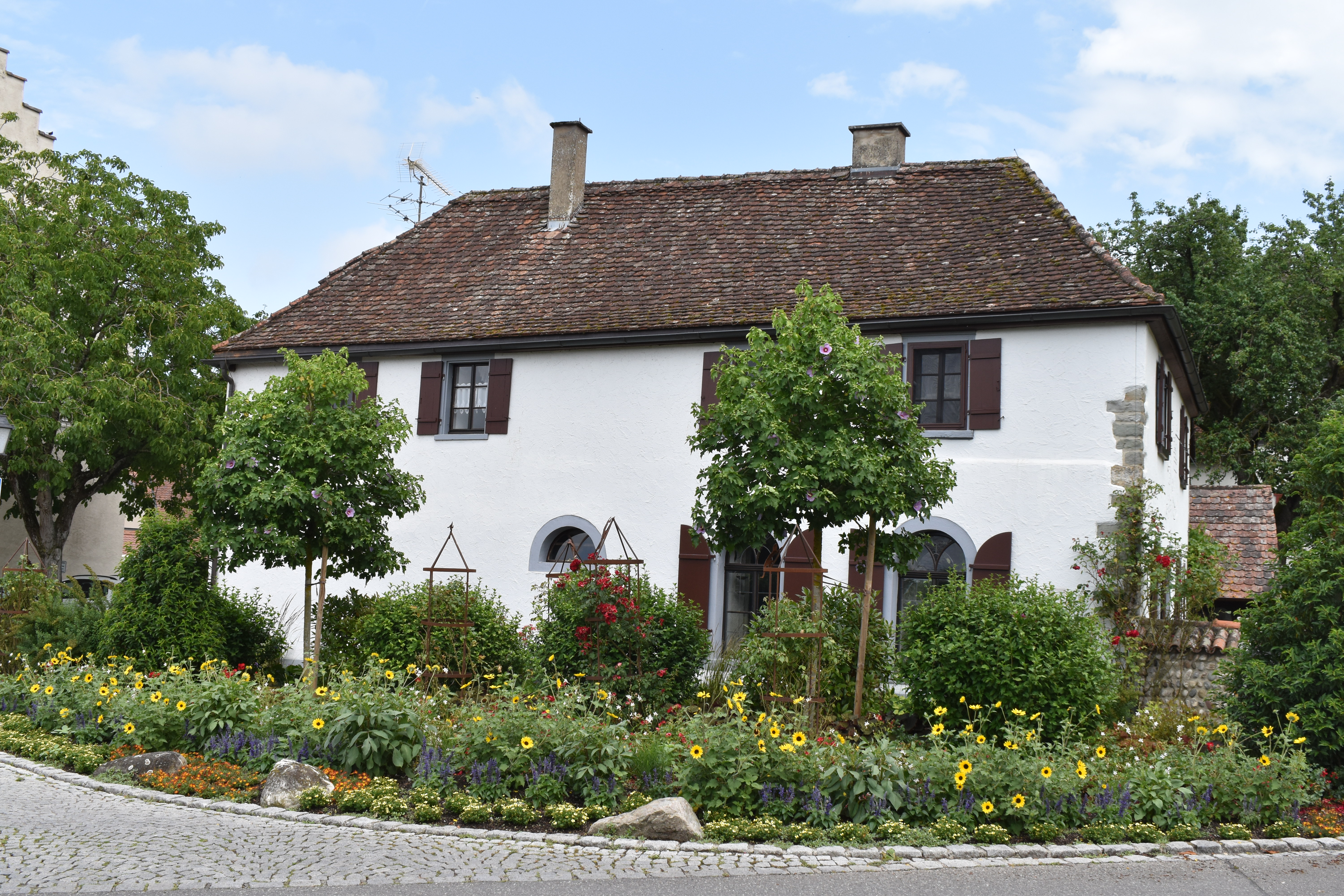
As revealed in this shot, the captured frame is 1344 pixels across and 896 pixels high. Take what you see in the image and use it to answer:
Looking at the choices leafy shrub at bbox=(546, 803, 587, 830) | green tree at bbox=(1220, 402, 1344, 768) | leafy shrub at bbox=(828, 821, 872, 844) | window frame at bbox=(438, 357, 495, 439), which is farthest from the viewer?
window frame at bbox=(438, 357, 495, 439)

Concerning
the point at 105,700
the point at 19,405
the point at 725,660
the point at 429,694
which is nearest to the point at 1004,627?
the point at 725,660

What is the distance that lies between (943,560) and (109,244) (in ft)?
58.2

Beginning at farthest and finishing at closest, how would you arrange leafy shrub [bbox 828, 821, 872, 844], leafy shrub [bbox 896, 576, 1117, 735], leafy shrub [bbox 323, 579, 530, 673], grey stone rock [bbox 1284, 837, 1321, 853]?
1. leafy shrub [bbox 323, 579, 530, 673]
2. leafy shrub [bbox 896, 576, 1117, 735]
3. grey stone rock [bbox 1284, 837, 1321, 853]
4. leafy shrub [bbox 828, 821, 872, 844]

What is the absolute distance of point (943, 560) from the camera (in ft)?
44.3

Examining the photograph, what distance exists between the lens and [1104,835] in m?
7.25

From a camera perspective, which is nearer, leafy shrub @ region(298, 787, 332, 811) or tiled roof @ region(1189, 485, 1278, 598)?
leafy shrub @ region(298, 787, 332, 811)

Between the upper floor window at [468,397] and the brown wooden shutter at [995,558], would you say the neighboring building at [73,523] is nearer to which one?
the upper floor window at [468,397]

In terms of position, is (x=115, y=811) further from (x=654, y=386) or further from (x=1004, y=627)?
(x=654, y=386)

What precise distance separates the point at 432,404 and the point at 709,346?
4245 millimetres

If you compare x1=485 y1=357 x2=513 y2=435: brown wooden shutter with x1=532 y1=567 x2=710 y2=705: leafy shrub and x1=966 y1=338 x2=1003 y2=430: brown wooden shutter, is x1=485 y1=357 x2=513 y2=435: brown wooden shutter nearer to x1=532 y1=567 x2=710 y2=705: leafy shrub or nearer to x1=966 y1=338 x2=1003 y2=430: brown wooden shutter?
x1=532 y1=567 x2=710 y2=705: leafy shrub

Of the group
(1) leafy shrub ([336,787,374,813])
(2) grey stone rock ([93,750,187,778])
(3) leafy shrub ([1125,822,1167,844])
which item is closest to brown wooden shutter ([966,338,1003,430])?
(3) leafy shrub ([1125,822,1167,844])

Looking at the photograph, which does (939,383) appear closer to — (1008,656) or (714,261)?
(714,261)

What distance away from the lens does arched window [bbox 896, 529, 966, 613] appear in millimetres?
13469

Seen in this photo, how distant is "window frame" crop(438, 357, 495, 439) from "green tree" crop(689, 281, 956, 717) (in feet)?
20.4
